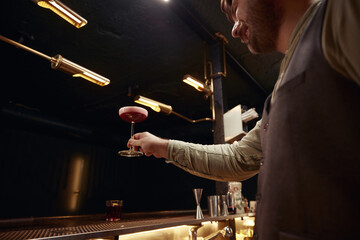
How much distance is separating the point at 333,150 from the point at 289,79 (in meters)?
0.25

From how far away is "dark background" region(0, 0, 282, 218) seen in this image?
3.21 metres

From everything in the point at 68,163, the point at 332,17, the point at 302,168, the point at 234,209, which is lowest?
the point at 234,209

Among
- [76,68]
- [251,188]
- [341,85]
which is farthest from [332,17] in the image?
[251,188]

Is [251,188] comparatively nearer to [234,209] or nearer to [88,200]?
[234,209]

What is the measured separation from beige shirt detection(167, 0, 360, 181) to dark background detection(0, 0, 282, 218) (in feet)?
7.05

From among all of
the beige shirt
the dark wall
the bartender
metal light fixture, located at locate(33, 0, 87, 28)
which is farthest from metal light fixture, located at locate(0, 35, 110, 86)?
the dark wall

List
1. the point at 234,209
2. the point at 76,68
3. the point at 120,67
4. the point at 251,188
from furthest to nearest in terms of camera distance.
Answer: the point at 251,188 → the point at 120,67 → the point at 234,209 → the point at 76,68

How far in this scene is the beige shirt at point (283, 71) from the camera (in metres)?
0.55

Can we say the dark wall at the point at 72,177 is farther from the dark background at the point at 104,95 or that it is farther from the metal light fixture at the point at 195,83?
the metal light fixture at the point at 195,83

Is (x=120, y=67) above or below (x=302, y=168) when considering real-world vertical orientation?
above

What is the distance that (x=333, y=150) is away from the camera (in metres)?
0.59

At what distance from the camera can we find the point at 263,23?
101cm

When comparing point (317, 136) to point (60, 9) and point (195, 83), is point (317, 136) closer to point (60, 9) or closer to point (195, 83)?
point (60, 9)

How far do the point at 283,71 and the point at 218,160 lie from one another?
1.88 ft
